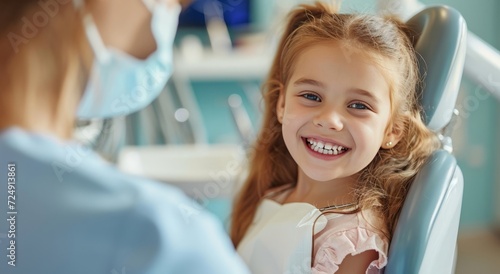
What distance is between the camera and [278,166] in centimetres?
85

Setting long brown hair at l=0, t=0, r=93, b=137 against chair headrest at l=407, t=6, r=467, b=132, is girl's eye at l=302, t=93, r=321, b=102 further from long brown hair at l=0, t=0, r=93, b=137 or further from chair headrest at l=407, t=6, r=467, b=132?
long brown hair at l=0, t=0, r=93, b=137

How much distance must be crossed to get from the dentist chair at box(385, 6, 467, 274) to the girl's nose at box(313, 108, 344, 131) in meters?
0.11

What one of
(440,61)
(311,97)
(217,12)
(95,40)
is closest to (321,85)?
(311,97)

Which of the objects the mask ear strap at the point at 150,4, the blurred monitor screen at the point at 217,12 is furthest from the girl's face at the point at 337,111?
the blurred monitor screen at the point at 217,12

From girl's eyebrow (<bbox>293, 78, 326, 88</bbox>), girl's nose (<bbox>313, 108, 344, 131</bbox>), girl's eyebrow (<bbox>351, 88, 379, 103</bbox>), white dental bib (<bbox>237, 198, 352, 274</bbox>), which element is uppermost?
girl's eyebrow (<bbox>351, 88, 379, 103</bbox>)

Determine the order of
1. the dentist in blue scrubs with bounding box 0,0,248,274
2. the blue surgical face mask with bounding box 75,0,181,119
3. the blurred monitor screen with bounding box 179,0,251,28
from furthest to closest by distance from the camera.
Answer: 1. the blurred monitor screen with bounding box 179,0,251,28
2. the blue surgical face mask with bounding box 75,0,181,119
3. the dentist in blue scrubs with bounding box 0,0,248,274

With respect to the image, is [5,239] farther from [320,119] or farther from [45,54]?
[320,119]

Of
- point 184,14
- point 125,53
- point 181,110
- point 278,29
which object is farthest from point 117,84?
point 184,14

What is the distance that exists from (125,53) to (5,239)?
28cm

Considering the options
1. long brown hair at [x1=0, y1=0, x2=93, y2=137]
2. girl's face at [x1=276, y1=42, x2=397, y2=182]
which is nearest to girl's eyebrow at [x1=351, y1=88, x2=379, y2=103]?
girl's face at [x1=276, y1=42, x2=397, y2=182]

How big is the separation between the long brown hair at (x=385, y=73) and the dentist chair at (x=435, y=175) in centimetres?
1

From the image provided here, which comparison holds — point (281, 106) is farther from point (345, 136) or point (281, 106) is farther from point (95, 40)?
point (95, 40)

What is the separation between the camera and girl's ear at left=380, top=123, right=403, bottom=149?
717 millimetres

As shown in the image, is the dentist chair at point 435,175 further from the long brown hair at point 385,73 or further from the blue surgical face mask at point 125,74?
the blue surgical face mask at point 125,74
